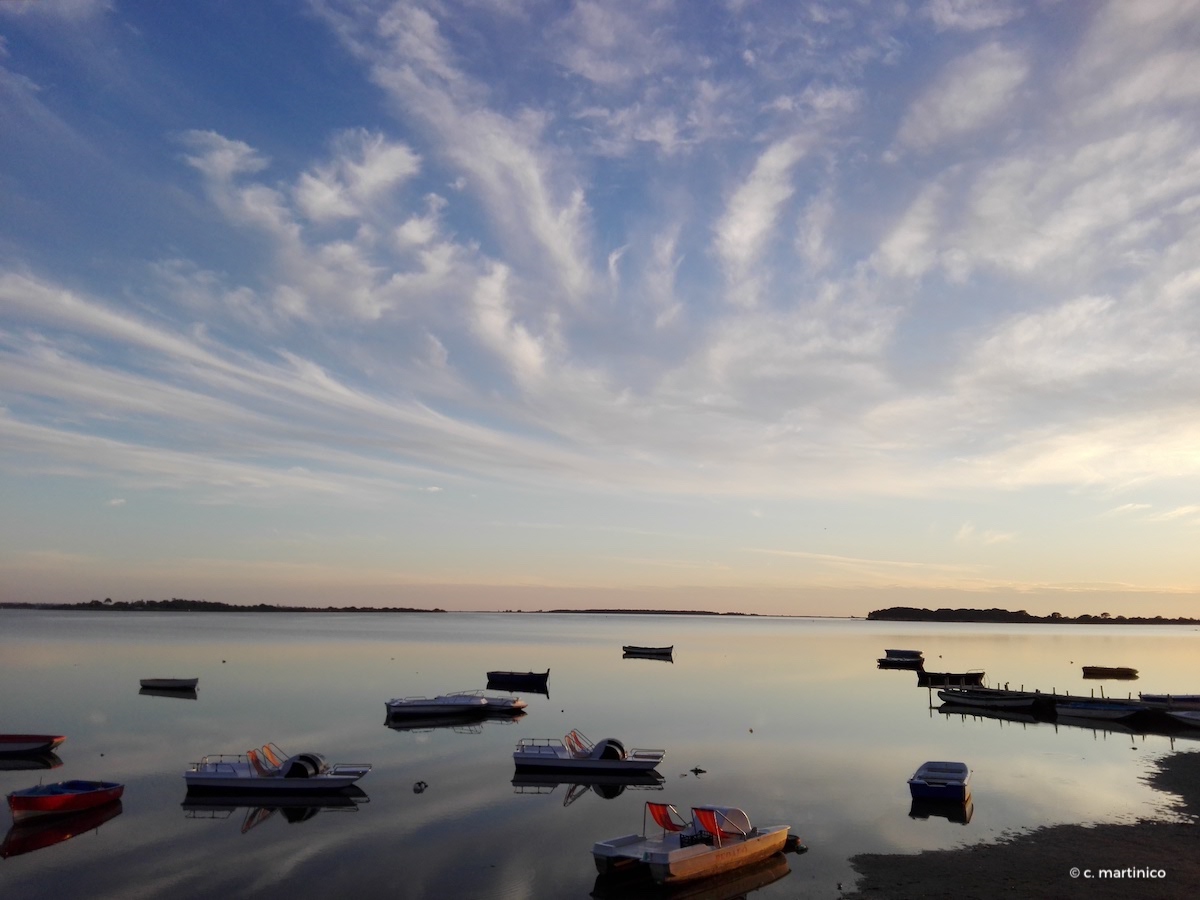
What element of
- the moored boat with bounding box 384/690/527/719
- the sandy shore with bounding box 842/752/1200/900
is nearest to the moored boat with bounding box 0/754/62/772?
the moored boat with bounding box 384/690/527/719

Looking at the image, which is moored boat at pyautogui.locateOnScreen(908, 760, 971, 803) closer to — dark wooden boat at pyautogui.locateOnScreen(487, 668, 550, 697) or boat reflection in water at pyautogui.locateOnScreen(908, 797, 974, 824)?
boat reflection in water at pyautogui.locateOnScreen(908, 797, 974, 824)

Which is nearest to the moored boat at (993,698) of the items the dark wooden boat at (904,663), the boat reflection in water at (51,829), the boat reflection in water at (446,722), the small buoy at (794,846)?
the boat reflection in water at (446,722)

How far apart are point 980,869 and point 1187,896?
16.6ft

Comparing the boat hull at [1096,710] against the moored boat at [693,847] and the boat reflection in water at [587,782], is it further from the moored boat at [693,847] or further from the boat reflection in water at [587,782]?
the moored boat at [693,847]

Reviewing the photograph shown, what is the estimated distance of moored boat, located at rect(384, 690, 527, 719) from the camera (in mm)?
57406

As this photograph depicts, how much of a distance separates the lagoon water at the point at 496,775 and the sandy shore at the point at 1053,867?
1.26 meters

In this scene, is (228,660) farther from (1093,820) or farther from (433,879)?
(1093,820)

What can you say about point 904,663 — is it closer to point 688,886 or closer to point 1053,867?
point 1053,867

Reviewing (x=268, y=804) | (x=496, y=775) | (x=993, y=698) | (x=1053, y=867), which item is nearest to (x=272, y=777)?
(x=268, y=804)

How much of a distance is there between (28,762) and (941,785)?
42.7m

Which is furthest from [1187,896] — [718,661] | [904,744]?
[718,661]

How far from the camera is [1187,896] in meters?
21.3

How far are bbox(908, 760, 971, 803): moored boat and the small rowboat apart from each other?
3170 cm

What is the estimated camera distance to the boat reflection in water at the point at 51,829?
88.6 ft
